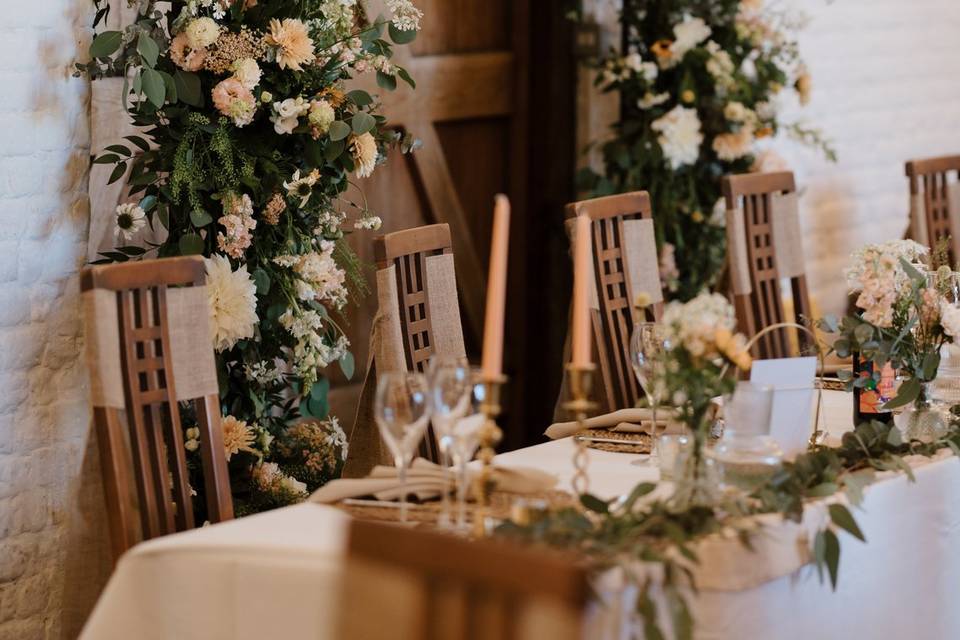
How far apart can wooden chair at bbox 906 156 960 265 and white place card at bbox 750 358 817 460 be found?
2.67 metres

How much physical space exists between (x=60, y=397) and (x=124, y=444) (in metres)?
0.80

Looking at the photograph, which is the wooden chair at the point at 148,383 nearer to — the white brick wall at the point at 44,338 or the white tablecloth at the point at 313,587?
the white tablecloth at the point at 313,587

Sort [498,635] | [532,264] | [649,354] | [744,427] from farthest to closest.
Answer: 1. [532,264]
2. [649,354]
3. [744,427]
4. [498,635]

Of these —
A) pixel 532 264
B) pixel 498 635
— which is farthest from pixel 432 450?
pixel 532 264

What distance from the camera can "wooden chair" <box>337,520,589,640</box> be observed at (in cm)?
114

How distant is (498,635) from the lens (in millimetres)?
1183

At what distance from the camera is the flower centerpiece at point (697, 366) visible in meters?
1.73

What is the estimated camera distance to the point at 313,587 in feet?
5.32

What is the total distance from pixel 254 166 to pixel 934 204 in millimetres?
2724

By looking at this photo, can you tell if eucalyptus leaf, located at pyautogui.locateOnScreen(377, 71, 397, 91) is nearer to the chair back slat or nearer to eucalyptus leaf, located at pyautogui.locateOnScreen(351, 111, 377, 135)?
eucalyptus leaf, located at pyautogui.locateOnScreen(351, 111, 377, 135)

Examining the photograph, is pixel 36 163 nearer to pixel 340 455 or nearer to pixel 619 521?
pixel 340 455

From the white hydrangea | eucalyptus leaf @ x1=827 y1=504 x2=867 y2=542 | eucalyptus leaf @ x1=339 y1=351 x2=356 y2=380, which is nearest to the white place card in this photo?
eucalyptus leaf @ x1=827 y1=504 x2=867 y2=542

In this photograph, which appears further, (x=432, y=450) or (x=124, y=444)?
(x=432, y=450)

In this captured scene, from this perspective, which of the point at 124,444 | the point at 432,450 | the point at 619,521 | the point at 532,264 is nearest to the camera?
the point at 619,521
